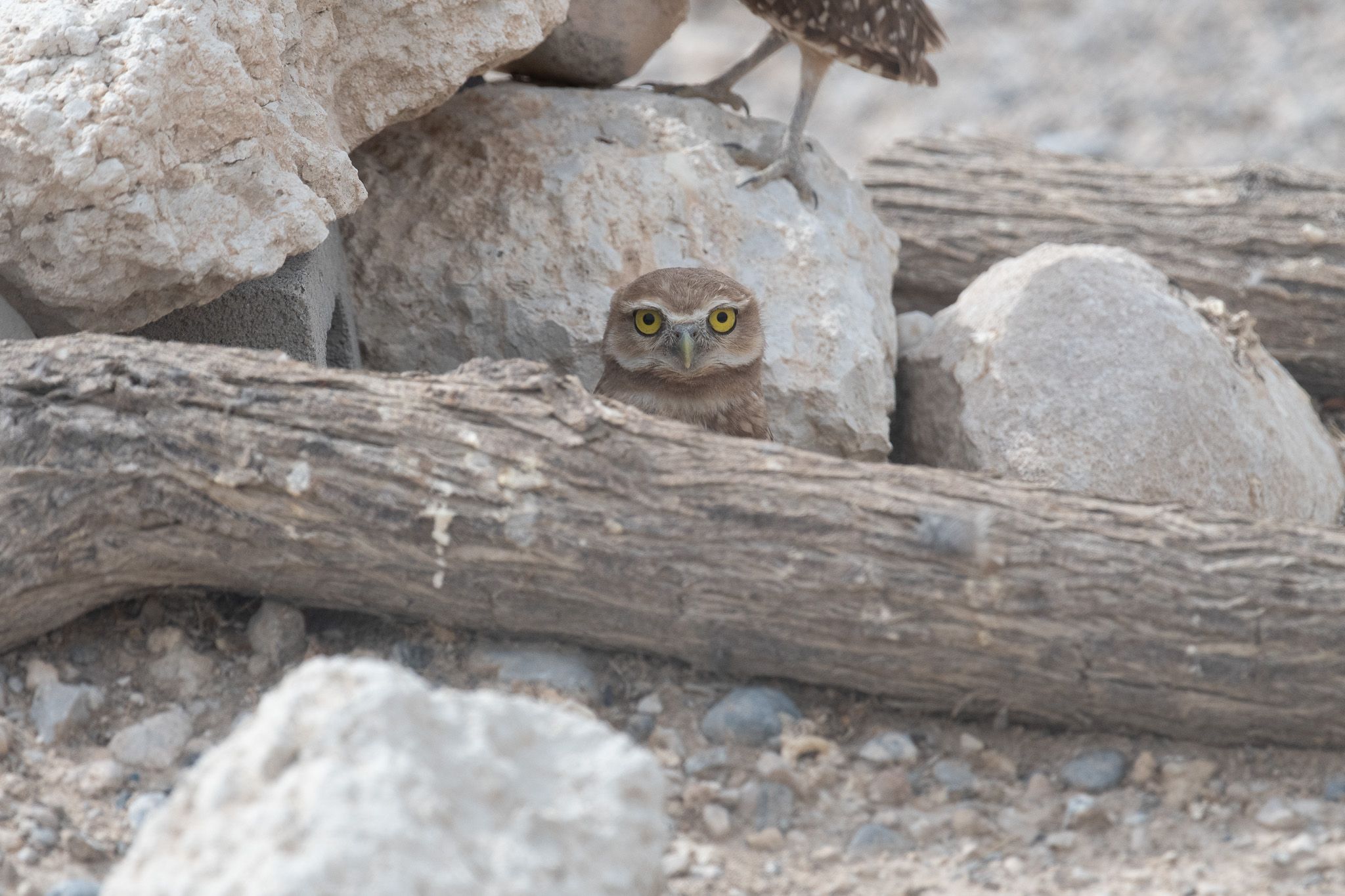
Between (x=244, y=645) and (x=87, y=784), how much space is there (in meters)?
0.50

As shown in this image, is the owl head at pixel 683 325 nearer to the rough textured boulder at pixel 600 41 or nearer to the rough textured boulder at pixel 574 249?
the rough textured boulder at pixel 574 249

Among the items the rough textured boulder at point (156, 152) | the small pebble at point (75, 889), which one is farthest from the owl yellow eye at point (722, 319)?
the small pebble at point (75, 889)

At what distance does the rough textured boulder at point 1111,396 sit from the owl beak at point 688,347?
1.01m

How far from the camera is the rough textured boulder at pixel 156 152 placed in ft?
9.78

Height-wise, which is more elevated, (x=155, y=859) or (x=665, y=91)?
(x=665, y=91)

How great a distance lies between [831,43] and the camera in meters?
4.76

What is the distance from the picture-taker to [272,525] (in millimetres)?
2855

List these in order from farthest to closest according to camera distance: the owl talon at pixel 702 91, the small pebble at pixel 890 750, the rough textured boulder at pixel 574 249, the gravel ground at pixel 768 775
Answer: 1. the owl talon at pixel 702 91
2. the rough textured boulder at pixel 574 249
3. the small pebble at pixel 890 750
4. the gravel ground at pixel 768 775

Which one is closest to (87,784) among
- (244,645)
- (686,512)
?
(244,645)

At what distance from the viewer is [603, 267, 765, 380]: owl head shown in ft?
12.9

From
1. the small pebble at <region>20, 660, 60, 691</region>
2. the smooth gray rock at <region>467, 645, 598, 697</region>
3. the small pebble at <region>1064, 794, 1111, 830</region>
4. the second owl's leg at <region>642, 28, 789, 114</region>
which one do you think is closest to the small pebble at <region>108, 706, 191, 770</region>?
the small pebble at <region>20, 660, 60, 691</region>

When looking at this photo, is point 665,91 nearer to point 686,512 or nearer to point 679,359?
point 679,359

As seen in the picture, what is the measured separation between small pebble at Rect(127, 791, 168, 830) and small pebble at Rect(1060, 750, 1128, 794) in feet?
6.02

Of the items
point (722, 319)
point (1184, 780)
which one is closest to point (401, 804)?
point (1184, 780)
